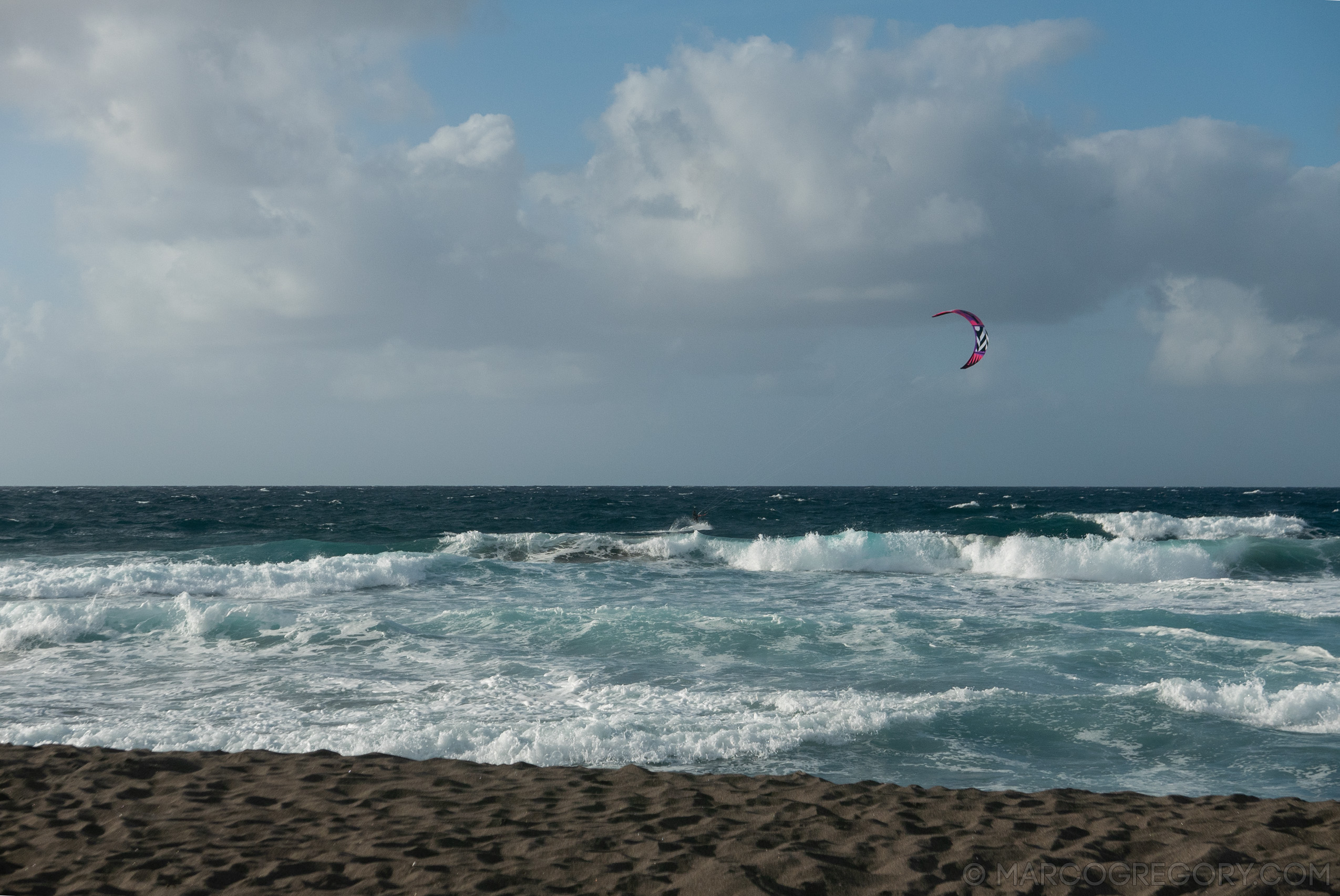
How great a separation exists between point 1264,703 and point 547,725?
310 inches

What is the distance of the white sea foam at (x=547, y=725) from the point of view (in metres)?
7.38

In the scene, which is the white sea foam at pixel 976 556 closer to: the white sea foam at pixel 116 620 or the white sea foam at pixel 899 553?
the white sea foam at pixel 899 553

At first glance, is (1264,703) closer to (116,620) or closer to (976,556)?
(116,620)

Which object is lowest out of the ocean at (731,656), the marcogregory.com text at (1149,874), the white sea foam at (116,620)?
the ocean at (731,656)

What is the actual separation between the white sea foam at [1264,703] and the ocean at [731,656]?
0.04m

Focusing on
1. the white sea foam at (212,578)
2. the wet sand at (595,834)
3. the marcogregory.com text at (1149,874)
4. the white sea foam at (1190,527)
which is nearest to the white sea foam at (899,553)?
the white sea foam at (212,578)

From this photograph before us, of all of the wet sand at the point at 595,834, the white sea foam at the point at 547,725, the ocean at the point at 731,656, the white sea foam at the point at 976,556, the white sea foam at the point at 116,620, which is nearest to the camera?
the wet sand at the point at 595,834

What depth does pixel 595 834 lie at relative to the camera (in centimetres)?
502

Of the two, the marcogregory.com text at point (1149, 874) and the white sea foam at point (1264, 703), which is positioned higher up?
the marcogregory.com text at point (1149, 874)

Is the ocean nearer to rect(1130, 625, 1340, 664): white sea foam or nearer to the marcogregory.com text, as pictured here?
rect(1130, 625, 1340, 664): white sea foam

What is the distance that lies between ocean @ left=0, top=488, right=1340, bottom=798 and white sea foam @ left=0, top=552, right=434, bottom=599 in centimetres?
10

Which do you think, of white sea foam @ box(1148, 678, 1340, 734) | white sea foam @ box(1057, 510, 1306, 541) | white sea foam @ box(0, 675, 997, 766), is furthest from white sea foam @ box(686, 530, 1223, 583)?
white sea foam @ box(0, 675, 997, 766)

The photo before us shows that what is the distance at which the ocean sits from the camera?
7531 mm

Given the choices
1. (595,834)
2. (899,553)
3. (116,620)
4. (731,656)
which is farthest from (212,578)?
(899,553)
